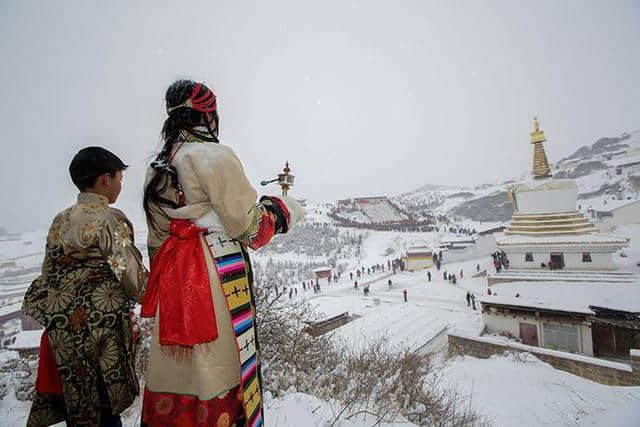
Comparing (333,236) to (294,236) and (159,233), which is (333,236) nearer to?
(294,236)

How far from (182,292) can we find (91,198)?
2.98 feet

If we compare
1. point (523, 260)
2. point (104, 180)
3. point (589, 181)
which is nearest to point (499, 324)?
point (523, 260)

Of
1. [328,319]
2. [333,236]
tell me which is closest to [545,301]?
[328,319]

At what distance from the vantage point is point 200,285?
4.07 ft

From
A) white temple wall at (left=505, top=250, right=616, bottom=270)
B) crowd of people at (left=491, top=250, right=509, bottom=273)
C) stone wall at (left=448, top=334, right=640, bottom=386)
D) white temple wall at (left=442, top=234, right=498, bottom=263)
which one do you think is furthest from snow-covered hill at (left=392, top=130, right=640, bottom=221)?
stone wall at (left=448, top=334, right=640, bottom=386)

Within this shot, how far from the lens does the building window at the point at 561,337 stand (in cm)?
820

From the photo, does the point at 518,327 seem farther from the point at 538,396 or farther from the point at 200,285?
the point at 200,285

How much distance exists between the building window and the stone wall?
186 cm

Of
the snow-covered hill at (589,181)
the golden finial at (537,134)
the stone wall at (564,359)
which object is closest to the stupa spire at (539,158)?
the golden finial at (537,134)

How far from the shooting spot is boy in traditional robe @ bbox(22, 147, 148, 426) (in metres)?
1.47

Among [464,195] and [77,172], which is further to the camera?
[464,195]

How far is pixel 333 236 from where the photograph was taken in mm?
39375

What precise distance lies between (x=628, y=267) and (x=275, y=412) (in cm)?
1867

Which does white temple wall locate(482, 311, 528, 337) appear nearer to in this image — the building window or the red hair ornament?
the building window
